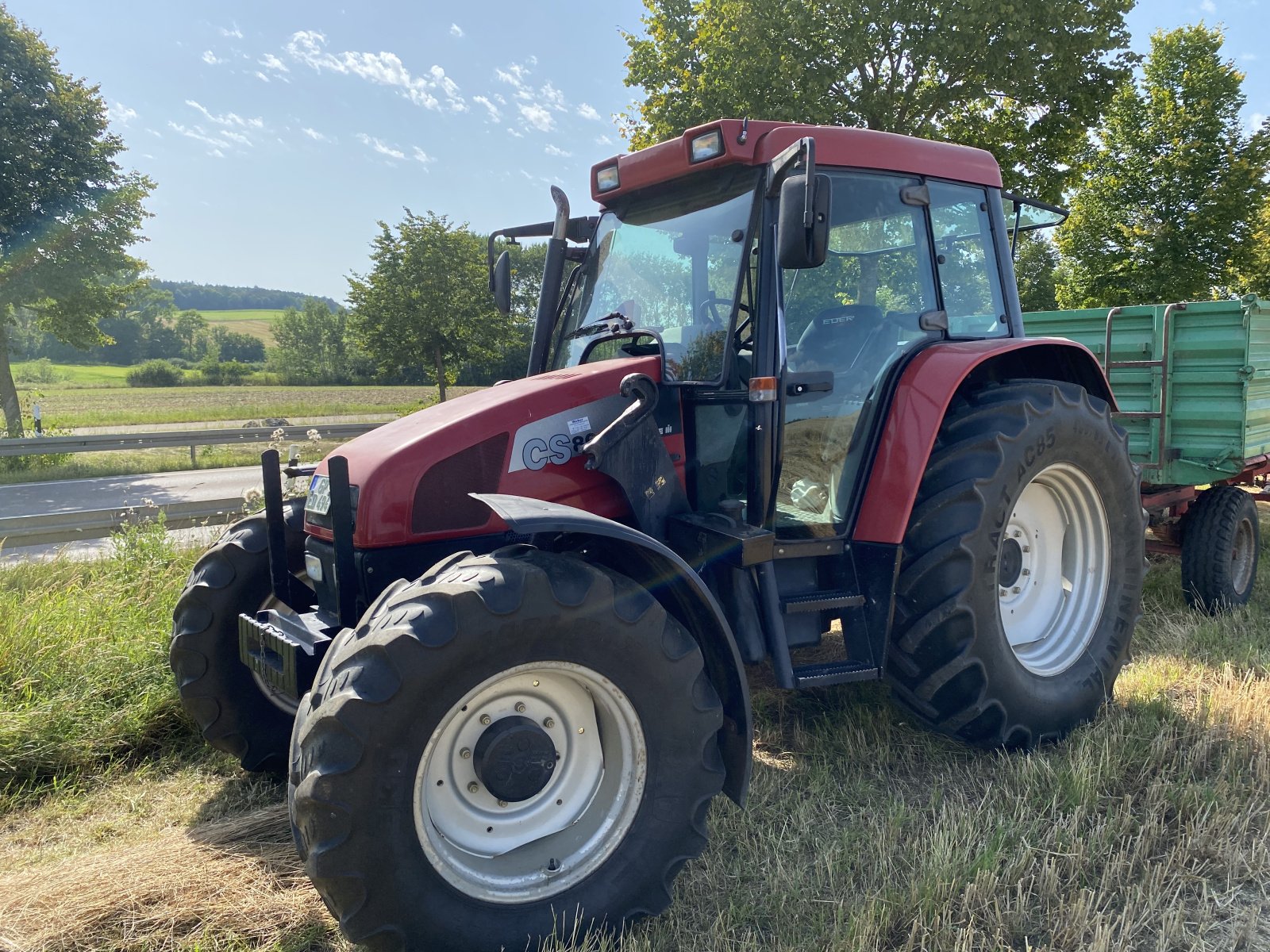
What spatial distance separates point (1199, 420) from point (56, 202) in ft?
53.0

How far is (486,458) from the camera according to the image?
2.97m

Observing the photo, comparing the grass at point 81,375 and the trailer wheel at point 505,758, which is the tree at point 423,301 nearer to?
the trailer wheel at point 505,758

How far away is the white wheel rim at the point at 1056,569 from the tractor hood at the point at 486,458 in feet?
5.64

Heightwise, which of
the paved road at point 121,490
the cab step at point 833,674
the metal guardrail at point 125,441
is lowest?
the paved road at point 121,490

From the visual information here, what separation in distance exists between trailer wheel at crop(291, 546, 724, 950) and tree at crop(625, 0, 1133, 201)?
1047cm

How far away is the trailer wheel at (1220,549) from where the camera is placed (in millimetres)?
5855

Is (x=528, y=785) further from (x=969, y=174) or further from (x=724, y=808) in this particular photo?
(x=969, y=174)

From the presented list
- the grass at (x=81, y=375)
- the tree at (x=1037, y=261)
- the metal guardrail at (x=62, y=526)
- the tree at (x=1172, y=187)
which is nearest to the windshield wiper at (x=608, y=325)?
the metal guardrail at (x=62, y=526)

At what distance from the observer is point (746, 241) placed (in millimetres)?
3223

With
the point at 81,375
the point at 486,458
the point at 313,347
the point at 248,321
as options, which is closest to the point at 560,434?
the point at 486,458

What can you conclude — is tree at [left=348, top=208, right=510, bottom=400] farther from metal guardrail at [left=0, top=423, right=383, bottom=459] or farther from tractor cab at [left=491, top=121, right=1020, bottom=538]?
tractor cab at [left=491, top=121, right=1020, bottom=538]

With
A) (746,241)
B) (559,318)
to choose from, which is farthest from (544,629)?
(559,318)

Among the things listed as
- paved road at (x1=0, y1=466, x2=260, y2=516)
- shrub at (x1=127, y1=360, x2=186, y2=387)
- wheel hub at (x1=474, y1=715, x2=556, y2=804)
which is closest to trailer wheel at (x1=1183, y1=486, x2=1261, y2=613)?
wheel hub at (x1=474, y1=715, x2=556, y2=804)

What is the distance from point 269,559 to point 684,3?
44.1 ft
